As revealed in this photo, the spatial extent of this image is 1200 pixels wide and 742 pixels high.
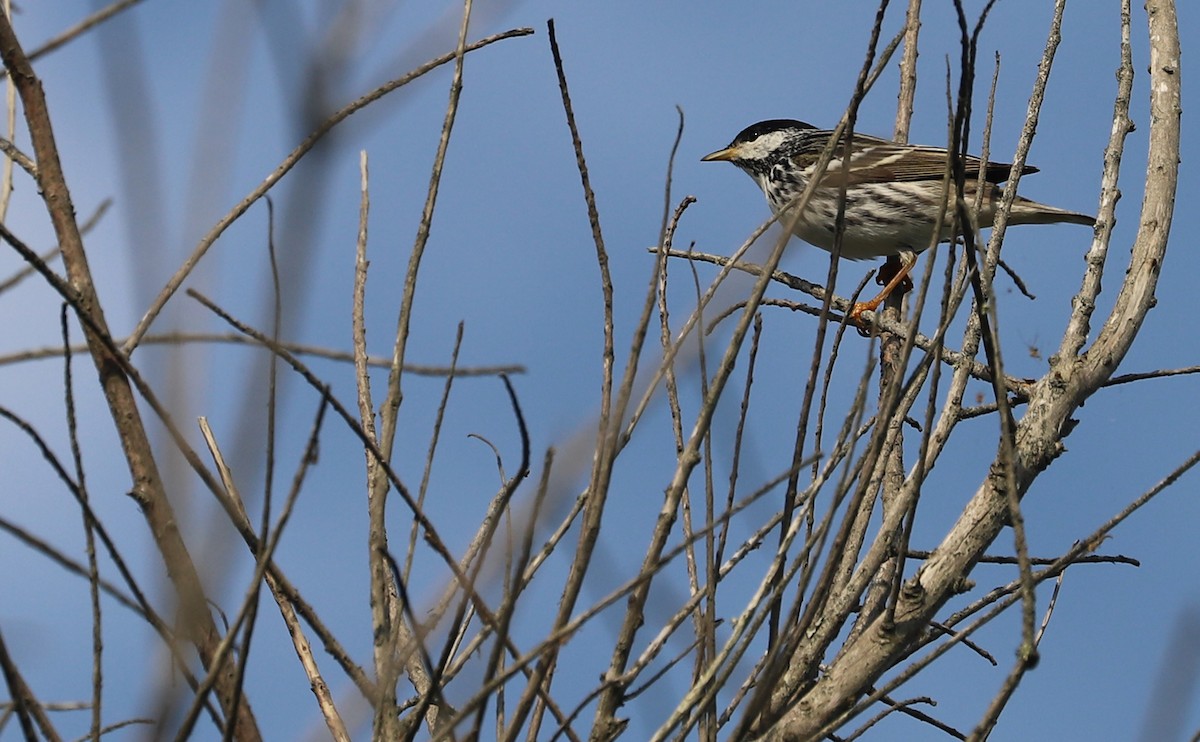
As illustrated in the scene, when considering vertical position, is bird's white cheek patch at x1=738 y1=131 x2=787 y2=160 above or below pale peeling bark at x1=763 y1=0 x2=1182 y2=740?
above

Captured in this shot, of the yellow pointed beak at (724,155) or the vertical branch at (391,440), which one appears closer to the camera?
the vertical branch at (391,440)

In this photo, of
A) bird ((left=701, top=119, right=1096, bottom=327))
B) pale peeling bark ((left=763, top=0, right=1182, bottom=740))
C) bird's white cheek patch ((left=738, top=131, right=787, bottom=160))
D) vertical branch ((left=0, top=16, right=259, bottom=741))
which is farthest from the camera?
bird's white cheek patch ((left=738, top=131, right=787, bottom=160))

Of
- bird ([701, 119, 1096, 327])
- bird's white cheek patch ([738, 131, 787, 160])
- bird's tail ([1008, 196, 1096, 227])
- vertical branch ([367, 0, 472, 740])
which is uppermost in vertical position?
bird's white cheek patch ([738, 131, 787, 160])

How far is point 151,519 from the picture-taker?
253 centimetres

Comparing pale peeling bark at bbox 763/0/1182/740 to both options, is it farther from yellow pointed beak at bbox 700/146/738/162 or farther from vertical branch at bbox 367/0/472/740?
yellow pointed beak at bbox 700/146/738/162

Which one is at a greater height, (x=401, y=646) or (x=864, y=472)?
(x=401, y=646)

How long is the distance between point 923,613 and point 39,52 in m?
2.45

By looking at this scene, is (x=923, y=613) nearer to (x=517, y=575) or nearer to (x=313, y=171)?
(x=517, y=575)

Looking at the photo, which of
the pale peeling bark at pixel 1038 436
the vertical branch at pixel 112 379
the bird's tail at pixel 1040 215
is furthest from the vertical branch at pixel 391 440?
the bird's tail at pixel 1040 215

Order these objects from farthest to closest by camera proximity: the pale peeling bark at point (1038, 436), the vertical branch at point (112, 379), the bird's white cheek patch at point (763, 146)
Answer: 1. the bird's white cheek patch at point (763, 146)
2. the pale peeling bark at point (1038, 436)
3. the vertical branch at point (112, 379)

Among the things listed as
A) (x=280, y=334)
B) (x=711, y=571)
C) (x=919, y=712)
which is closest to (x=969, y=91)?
(x=711, y=571)

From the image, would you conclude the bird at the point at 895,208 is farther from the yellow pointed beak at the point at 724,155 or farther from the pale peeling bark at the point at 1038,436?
the pale peeling bark at the point at 1038,436

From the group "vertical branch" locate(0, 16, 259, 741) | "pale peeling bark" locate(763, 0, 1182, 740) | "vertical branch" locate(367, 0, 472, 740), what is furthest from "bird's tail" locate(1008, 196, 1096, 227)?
"vertical branch" locate(0, 16, 259, 741)

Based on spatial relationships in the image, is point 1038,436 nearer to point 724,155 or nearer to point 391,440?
point 391,440
